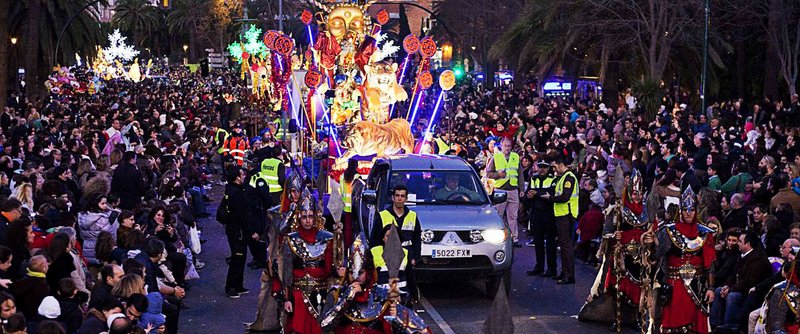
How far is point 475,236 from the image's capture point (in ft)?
49.3

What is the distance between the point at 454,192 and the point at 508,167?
3887mm

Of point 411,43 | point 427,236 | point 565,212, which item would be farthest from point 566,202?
point 411,43

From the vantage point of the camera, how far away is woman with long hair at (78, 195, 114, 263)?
14.2 metres

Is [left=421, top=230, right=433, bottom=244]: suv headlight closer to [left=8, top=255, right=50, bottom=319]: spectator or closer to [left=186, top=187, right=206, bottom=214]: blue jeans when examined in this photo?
[left=8, top=255, right=50, bottom=319]: spectator

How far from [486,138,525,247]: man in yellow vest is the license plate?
469cm

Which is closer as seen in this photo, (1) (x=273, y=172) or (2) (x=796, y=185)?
(2) (x=796, y=185)

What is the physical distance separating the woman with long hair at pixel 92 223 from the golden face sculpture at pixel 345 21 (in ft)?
39.4

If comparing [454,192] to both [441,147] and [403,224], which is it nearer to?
[403,224]

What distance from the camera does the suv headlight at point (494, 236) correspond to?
15070mm

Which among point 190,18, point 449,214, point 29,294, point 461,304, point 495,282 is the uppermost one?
point 190,18

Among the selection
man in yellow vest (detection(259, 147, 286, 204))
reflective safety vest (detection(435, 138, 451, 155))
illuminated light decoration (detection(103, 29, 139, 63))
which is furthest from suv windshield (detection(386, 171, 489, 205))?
illuminated light decoration (detection(103, 29, 139, 63))

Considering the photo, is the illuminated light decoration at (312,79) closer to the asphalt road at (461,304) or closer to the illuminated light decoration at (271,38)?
the illuminated light decoration at (271,38)

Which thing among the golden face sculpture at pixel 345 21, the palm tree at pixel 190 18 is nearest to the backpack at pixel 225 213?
the golden face sculpture at pixel 345 21

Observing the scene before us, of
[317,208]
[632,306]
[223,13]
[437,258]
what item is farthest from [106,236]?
[223,13]
